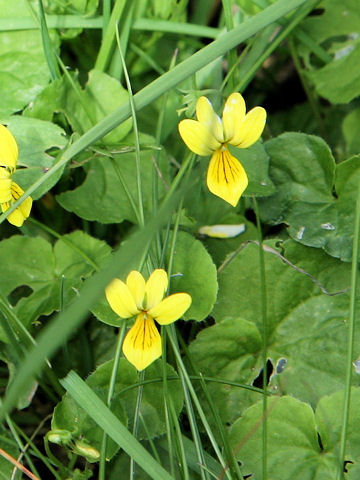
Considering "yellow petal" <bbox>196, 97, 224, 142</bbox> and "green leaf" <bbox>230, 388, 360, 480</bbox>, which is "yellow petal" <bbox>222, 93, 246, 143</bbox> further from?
"green leaf" <bbox>230, 388, 360, 480</bbox>

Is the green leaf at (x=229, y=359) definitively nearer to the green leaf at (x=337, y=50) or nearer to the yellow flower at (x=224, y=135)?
the yellow flower at (x=224, y=135)

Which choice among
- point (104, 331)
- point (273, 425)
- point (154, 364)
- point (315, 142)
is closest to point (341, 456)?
point (273, 425)

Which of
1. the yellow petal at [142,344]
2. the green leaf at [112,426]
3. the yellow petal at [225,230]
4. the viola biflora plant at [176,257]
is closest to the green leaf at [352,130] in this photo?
the viola biflora plant at [176,257]

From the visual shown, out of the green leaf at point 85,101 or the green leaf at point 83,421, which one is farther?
the green leaf at point 85,101

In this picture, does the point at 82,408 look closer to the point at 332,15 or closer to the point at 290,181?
the point at 290,181

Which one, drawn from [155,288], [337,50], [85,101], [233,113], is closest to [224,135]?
[233,113]

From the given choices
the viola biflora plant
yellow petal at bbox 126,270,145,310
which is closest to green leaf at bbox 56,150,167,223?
the viola biflora plant
